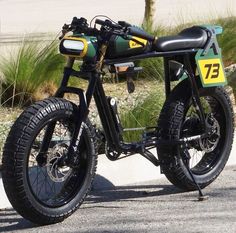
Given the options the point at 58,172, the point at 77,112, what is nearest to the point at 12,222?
the point at 58,172

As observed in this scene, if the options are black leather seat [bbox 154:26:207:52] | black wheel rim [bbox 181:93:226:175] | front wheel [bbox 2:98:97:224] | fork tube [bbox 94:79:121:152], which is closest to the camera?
front wheel [bbox 2:98:97:224]

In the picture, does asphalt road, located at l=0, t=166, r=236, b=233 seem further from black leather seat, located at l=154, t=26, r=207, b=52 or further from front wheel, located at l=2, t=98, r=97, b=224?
black leather seat, located at l=154, t=26, r=207, b=52

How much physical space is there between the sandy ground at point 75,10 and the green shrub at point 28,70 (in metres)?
7.13

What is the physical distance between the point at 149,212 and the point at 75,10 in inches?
584

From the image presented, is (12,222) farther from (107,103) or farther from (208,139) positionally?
(208,139)

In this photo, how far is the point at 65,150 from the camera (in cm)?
601

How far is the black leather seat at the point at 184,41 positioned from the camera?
20.9ft

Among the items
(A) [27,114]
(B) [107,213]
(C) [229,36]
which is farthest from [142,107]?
(C) [229,36]

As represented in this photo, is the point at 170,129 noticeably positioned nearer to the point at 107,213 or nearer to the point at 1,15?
the point at 107,213

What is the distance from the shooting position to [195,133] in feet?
22.3

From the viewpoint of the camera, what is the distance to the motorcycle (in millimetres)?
5773

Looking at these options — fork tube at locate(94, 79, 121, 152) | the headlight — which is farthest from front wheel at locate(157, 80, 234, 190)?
the headlight

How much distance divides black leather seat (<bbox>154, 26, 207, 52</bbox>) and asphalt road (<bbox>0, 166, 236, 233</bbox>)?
3.57 ft

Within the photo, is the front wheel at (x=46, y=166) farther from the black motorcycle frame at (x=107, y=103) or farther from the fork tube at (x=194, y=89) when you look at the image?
the fork tube at (x=194, y=89)
